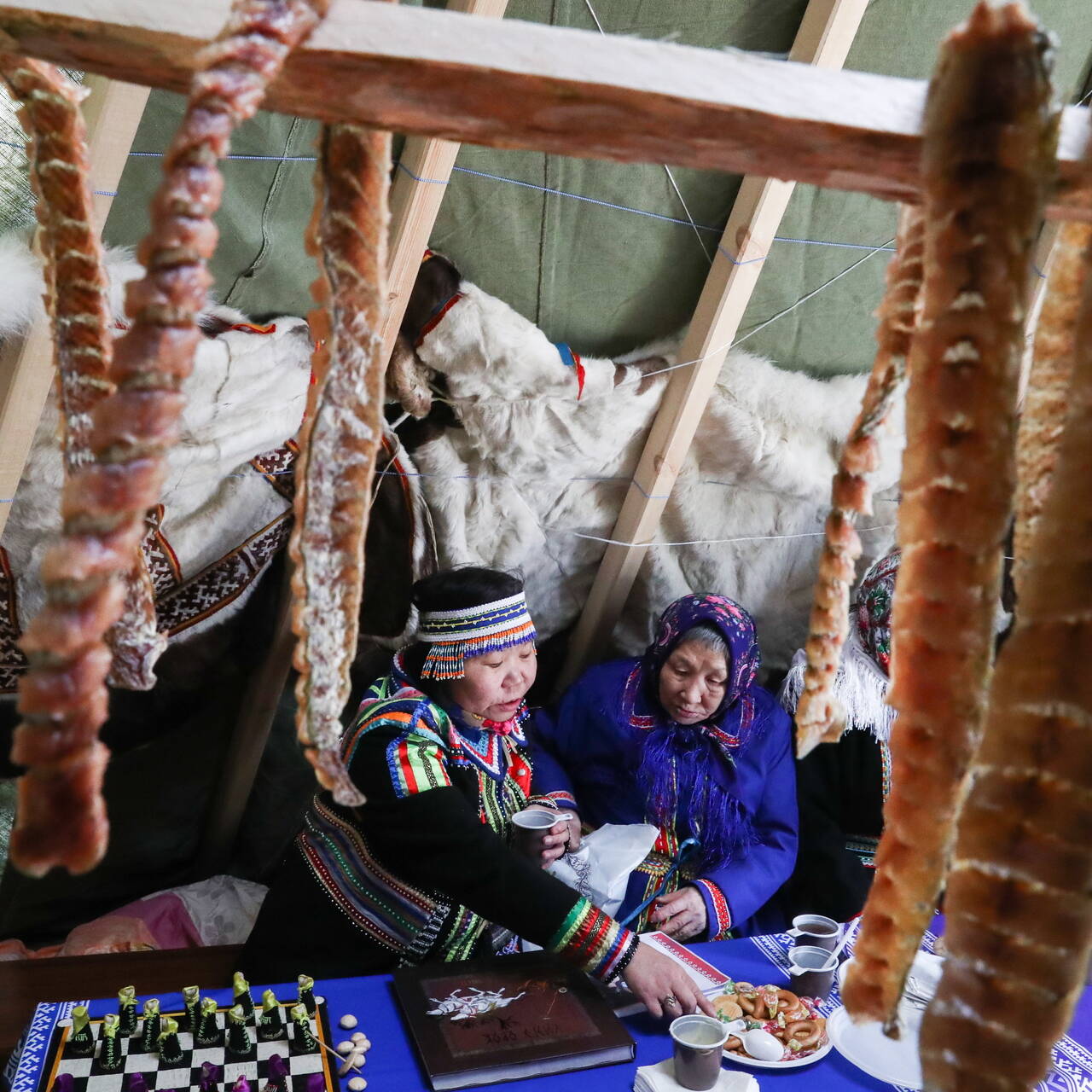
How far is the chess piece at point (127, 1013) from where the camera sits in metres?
1.48

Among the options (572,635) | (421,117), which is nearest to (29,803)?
(421,117)

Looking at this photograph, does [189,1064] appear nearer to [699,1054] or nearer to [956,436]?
[699,1054]

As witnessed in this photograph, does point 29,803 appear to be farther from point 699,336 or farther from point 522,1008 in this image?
point 699,336

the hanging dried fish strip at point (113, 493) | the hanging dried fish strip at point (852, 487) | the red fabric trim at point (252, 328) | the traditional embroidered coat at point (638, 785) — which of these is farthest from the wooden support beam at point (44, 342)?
the traditional embroidered coat at point (638, 785)

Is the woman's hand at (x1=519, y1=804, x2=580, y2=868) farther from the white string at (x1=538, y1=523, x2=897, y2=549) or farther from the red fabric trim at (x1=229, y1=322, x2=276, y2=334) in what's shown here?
the red fabric trim at (x1=229, y1=322, x2=276, y2=334)

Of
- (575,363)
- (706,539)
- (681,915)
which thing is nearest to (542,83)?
(575,363)

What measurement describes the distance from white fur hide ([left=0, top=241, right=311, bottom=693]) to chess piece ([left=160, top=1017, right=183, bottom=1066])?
0.79 metres

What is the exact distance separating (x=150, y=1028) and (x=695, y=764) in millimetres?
1441

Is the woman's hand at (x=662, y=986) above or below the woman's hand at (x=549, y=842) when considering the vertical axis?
below

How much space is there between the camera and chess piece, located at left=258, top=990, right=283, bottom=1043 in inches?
59.6

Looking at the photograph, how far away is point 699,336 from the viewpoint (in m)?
2.29

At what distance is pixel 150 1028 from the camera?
148 cm

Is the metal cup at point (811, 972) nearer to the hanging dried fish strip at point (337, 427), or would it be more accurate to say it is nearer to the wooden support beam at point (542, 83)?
the hanging dried fish strip at point (337, 427)

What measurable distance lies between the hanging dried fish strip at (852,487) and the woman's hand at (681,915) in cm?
170
